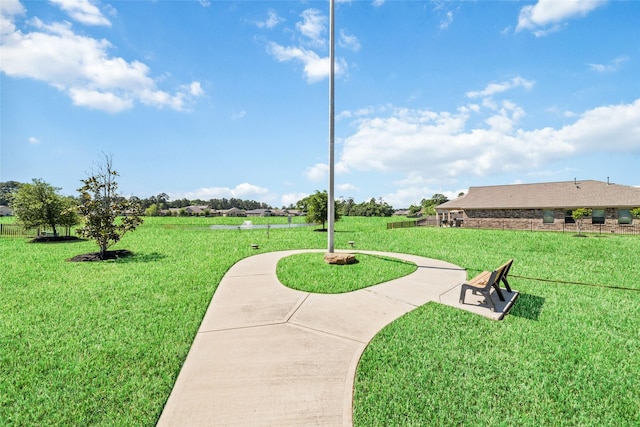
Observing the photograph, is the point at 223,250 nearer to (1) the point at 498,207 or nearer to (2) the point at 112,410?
(2) the point at 112,410

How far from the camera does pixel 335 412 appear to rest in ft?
10.3

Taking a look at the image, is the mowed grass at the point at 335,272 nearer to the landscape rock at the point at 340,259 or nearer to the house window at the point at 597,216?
the landscape rock at the point at 340,259

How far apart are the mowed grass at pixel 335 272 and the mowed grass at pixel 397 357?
2.06 meters

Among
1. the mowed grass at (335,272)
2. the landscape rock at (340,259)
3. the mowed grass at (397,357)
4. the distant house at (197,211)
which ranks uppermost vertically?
the distant house at (197,211)

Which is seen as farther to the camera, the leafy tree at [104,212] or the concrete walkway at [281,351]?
the leafy tree at [104,212]

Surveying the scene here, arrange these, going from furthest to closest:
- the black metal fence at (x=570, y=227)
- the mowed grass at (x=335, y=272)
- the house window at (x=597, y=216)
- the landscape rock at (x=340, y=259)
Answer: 1. the house window at (x=597, y=216)
2. the black metal fence at (x=570, y=227)
3. the landscape rock at (x=340, y=259)
4. the mowed grass at (x=335, y=272)

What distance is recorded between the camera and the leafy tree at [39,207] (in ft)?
55.8

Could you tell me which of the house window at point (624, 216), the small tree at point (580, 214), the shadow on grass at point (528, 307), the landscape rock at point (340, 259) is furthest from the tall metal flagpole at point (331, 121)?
the house window at point (624, 216)

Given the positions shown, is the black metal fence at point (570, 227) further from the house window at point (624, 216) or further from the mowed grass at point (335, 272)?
the mowed grass at point (335, 272)

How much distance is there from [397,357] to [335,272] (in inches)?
185

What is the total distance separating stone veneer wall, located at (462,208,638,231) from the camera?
2482 centimetres

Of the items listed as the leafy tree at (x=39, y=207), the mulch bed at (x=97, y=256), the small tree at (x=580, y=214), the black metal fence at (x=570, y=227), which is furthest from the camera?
the small tree at (x=580, y=214)

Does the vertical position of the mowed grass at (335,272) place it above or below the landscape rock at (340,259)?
below

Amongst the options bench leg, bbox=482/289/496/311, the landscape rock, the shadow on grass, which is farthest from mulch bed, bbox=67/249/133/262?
the shadow on grass
